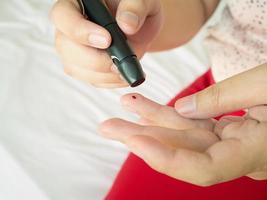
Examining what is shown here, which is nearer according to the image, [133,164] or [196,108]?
[196,108]

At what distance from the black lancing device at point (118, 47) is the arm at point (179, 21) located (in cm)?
22

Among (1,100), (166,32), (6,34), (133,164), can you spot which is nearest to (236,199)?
(133,164)

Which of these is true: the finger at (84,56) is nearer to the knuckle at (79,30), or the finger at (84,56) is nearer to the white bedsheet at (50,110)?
the knuckle at (79,30)

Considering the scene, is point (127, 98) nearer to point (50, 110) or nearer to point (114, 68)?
point (114, 68)

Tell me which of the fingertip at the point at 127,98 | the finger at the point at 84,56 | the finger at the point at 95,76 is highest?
the finger at the point at 84,56

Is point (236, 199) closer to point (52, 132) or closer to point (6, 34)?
point (52, 132)

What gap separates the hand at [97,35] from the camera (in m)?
0.41

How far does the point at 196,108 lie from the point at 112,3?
0.15 meters

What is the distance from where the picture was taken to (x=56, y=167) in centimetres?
72

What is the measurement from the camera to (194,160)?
1.23 feet

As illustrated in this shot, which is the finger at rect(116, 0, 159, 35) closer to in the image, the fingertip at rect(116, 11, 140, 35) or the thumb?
the fingertip at rect(116, 11, 140, 35)

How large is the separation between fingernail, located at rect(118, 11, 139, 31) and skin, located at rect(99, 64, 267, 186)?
0.08 meters

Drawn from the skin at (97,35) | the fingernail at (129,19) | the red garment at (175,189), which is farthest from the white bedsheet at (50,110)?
the fingernail at (129,19)

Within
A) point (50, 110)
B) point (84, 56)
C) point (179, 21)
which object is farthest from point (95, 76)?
point (50, 110)
